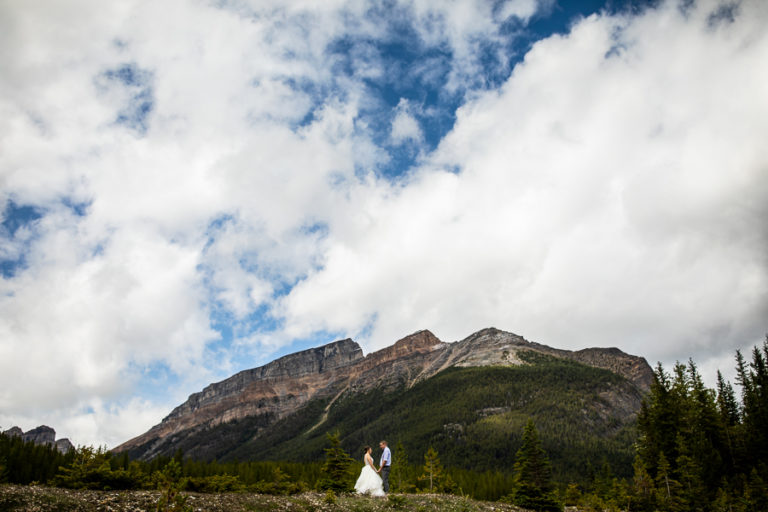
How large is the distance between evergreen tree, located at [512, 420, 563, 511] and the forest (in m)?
0.08

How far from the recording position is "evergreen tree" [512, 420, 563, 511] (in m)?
35.4

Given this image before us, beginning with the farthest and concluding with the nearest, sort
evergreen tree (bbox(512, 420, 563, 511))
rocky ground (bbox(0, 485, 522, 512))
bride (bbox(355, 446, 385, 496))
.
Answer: evergreen tree (bbox(512, 420, 563, 511)) → bride (bbox(355, 446, 385, 496)) → rocky ground (bbox(0, 485, 522, 512))

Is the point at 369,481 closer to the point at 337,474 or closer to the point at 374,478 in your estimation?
the point at 374,478

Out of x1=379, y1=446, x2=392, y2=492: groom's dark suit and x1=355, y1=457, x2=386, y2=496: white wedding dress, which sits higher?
x1=379, y1=446, x2=392, y2=492: groom's dark suit

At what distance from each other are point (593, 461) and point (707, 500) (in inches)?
5336

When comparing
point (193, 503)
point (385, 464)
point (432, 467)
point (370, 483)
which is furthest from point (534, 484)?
point (193, 503)

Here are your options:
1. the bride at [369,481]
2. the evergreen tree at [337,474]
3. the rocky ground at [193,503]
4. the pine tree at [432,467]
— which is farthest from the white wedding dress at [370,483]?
the pine tree at [432,467]

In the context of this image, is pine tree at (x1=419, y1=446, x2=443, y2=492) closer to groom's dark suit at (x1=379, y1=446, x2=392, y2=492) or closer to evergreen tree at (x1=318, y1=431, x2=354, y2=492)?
evergreen tree at (x1=318, y1=431, x2=354, y2=492)

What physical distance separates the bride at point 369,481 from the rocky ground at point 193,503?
1181 mm

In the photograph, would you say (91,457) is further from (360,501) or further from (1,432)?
(360,501)

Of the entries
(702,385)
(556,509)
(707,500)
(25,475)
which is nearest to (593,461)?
(702,385)

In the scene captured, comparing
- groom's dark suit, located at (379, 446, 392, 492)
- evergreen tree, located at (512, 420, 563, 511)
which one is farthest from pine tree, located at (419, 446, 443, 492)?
groom's dark suit, located at (379, 446, 392, 492)

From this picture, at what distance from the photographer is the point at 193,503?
65.3 ft

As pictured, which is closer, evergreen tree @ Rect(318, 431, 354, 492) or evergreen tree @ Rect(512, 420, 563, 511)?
evergreen tree @ Rect(318, 431, 354, 492)
